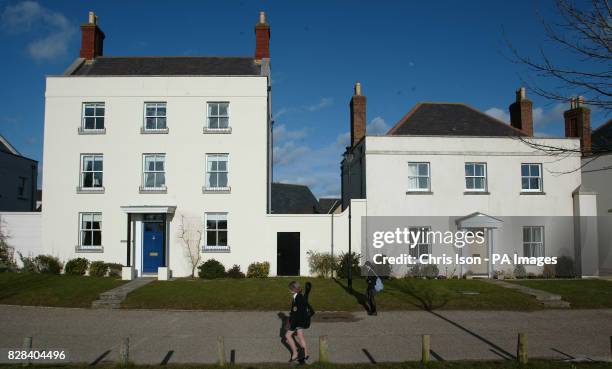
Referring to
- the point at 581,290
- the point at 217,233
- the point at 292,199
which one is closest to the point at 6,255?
the point at 217,233

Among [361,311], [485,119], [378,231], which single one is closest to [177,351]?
[361,311]

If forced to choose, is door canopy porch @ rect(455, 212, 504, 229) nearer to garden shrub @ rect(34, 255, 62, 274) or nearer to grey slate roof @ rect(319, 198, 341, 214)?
grey slate roof @ rect(319, 198, 341, 214)

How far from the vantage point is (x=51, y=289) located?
19.8 meters

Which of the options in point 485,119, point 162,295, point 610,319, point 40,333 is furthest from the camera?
point 485,119

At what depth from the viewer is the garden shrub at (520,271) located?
25453 millimetres

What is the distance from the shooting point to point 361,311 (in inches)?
685

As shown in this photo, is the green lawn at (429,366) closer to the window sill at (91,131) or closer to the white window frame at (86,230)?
the white window frame at (86,230)

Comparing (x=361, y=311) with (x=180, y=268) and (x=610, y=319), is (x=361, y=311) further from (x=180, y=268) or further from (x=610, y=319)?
(x=180, y=268)

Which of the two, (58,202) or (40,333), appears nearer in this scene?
(40,333)

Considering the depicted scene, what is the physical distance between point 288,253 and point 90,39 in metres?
16.2

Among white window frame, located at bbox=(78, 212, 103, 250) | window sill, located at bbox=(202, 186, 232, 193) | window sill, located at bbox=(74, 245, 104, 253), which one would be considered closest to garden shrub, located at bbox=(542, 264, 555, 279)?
window sill, located at bbox=(202, 186, 232, 193)

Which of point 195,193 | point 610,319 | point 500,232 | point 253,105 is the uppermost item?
point 253,105

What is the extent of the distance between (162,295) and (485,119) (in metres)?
19.9

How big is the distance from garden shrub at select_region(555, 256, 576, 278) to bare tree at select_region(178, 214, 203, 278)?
17967 millimetres
